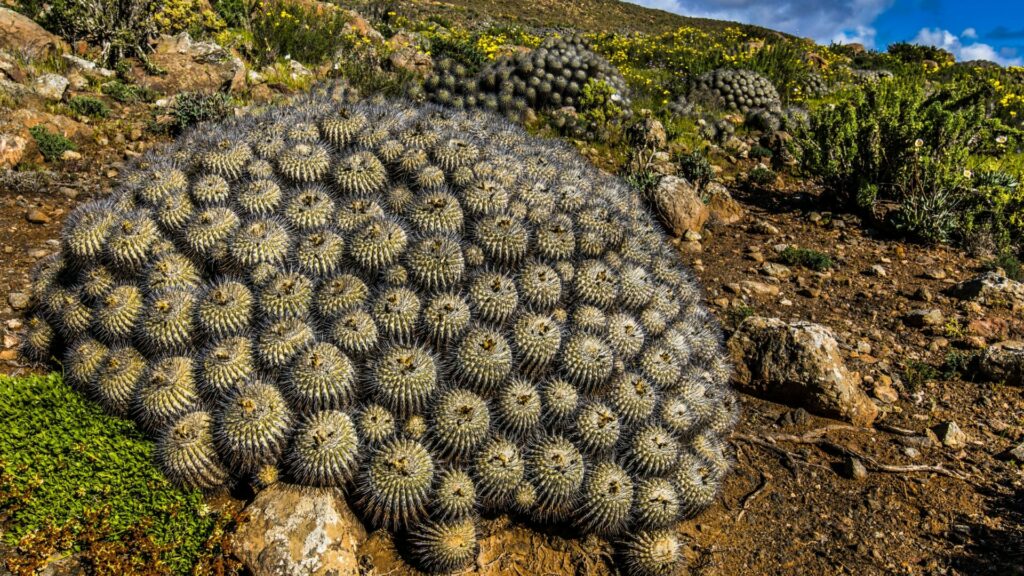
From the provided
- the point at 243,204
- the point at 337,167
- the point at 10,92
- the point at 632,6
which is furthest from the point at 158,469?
the point at 632,6

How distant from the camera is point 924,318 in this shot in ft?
20.7

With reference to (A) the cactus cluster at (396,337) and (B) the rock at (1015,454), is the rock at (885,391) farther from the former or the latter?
(A) the cactus cluster at (396,337)

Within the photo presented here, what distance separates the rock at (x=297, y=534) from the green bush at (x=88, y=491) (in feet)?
1.13

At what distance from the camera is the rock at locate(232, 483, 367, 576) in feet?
11.9

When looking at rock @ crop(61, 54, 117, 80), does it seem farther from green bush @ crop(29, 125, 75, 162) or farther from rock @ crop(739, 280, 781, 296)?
rock @ crop(739, 280, 781, 296)

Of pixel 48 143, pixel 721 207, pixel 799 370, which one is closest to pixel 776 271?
pixel 721 207

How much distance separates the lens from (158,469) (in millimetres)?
3910

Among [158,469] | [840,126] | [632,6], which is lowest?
[158,469]

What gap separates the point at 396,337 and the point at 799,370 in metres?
3.63

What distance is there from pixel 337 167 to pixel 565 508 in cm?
321

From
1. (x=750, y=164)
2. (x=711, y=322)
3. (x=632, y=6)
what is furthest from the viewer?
(x=632, y=6)

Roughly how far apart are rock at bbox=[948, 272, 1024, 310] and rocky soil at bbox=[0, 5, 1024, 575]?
2cm

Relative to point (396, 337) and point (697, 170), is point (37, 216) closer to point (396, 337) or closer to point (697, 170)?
point (396, 337)

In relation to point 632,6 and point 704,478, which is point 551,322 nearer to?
point 704,478
